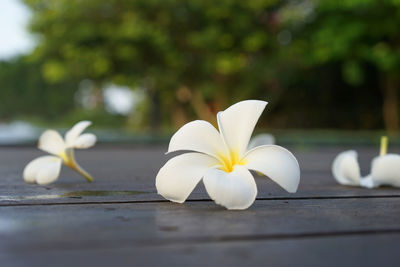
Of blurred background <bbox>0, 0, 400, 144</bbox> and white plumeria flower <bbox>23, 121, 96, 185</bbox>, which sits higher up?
blurred background <bbox>0, 0, 400, 144</bbox>

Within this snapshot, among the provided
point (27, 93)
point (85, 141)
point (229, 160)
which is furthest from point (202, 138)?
point (27, 93)

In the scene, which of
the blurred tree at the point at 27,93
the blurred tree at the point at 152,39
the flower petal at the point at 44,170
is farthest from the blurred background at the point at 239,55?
the flower petal at the point at 44,170

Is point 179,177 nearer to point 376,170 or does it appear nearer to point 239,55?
point 376,170

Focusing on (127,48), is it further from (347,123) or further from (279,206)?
(279,206)

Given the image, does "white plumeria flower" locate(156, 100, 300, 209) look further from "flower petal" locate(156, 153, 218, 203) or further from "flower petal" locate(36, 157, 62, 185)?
"flower petal" locate(36, 157, 62, 185)

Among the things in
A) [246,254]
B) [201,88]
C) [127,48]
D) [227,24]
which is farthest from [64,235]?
[201,88]

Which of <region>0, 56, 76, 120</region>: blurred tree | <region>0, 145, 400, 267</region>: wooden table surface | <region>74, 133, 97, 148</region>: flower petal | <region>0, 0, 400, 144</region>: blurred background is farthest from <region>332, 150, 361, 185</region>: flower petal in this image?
<region>0, 56, 76, 120</region>: blurred tree
